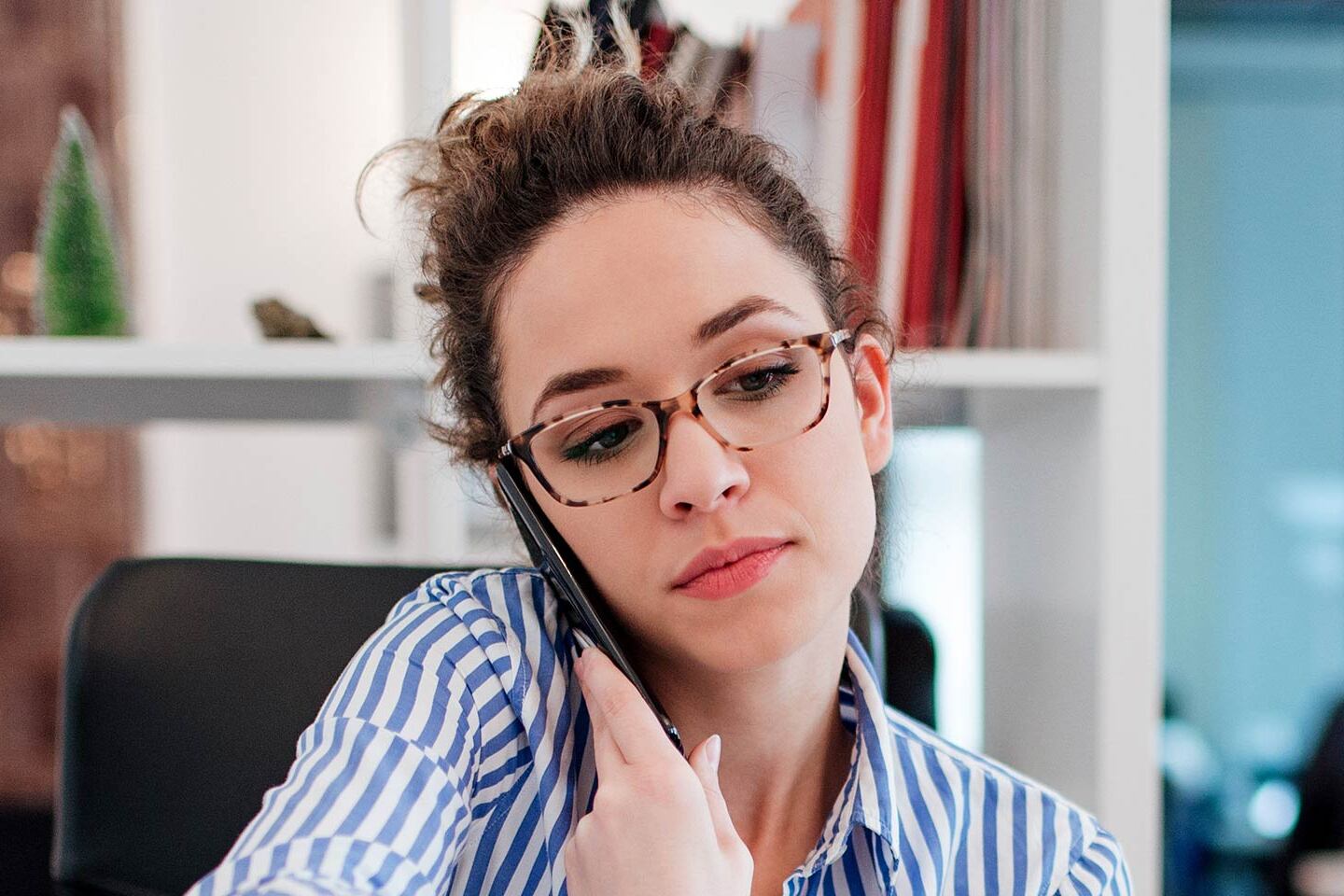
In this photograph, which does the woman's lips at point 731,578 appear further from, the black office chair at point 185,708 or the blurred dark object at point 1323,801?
the blurred dark object at point 1323,801

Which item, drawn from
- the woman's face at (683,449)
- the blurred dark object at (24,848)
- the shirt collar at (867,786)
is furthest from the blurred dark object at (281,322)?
the blurred dark object at (24,848)

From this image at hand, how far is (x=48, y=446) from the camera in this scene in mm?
2900

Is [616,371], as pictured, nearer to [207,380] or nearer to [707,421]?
[707,421]

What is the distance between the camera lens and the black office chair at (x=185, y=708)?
2.99 ft

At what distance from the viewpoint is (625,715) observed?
2.45 ft

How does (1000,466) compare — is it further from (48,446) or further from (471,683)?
(48,446)

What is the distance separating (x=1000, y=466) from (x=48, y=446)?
244cm

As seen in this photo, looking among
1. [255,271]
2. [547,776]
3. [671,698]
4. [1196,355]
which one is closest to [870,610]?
[671,698]

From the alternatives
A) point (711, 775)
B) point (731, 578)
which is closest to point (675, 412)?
point (731, 578)

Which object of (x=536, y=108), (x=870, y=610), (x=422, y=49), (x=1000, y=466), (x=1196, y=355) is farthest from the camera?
(x=1196, y=355)

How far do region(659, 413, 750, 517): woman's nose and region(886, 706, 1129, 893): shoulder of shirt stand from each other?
28 centimetres

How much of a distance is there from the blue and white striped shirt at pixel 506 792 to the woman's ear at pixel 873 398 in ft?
0.52

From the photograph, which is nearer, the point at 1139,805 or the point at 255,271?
the point at 1139,805

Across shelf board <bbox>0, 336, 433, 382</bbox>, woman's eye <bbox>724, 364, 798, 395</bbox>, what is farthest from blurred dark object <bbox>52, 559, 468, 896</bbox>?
woman's eye <bbox>724, 364, 798, 395</bbox>
